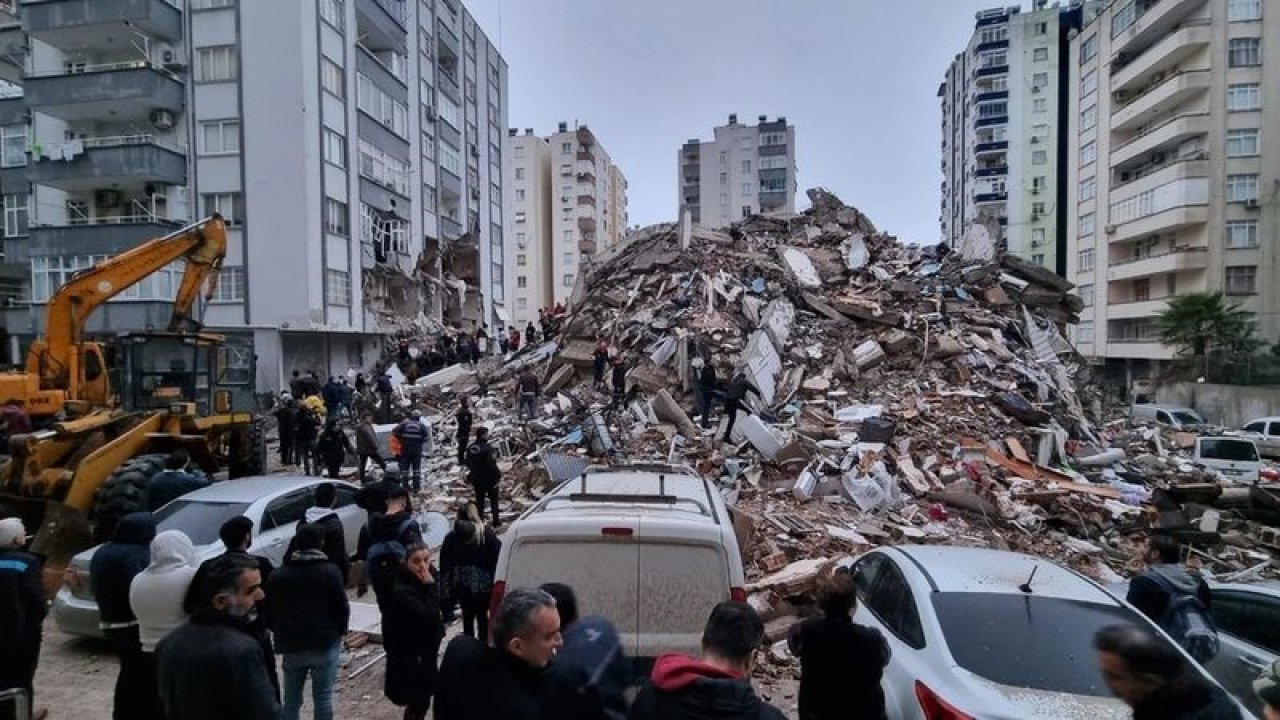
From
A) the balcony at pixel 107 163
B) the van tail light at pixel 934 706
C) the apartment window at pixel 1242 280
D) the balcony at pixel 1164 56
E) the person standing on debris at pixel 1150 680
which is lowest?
the van tail light at pixel 934 706

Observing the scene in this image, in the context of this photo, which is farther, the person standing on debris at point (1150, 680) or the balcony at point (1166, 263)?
the balcony at point (1166, 263)

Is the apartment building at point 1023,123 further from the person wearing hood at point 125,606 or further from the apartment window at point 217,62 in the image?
the person wearing hood at point 125,606

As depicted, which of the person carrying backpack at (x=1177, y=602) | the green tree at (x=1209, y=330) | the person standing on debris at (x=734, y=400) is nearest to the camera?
the person carrying backpack at (x=1177, y=602)

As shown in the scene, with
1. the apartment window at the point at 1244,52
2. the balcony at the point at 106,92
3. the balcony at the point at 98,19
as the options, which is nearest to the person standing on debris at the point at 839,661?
the balcony at the point at 106,92

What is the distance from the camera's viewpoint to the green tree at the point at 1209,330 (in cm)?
3048

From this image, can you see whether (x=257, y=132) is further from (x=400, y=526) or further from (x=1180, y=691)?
(x=1180, y=691)

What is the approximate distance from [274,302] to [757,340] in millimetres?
18187

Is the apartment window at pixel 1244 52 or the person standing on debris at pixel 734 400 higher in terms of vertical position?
the apartment window at pixel 1244 52

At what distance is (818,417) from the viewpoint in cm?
1435

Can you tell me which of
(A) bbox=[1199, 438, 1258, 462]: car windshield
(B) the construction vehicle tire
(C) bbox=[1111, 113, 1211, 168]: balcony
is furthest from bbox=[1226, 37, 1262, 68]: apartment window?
(B) the construction vehicle tire

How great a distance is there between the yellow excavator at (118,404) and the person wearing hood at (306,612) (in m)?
5.20

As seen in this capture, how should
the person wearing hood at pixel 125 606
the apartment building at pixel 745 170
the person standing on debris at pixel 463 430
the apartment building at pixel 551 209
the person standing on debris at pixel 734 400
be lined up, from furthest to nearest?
the apartment building at pixel 745 170
the apartment building at pixel 551 209
the person standing on debris at pixel 463 430
the person standing on debris at pixel 734 400
the person wearing hood at pixel 125 606

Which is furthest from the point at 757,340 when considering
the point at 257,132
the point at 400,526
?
the point at 257,132

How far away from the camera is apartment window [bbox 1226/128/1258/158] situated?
34094mm
